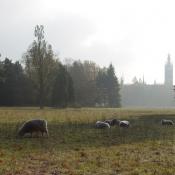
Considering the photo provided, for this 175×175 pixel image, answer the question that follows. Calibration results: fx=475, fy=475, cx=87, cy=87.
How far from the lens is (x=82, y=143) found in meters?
22.8

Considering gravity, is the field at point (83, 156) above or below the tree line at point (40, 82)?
below

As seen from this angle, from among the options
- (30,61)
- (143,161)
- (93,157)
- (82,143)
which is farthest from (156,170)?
(30,61)

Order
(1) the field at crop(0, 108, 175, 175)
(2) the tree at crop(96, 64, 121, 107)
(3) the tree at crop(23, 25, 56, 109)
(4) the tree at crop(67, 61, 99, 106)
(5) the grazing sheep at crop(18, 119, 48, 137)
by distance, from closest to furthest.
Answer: (1) the field at crop(0, 108, 175, 175) → (5) the grazing sheep at crop(18, 119, 48, 137) → (3) the tree at crop(23, 25, 56, 109) → (4) the tree at crop(67, 61, 99, 106) → (2) the tree at crop(96, 64, 121, 107)

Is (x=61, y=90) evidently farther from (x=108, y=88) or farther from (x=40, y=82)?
(x=108, y=88)

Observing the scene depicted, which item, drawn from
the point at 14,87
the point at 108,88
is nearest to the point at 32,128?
the point at 14,87

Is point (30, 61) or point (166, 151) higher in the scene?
Result: point (30, 61)

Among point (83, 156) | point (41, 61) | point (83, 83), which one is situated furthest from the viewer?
point (83, 83)

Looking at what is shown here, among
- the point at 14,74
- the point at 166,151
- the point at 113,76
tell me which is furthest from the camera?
the point at 113,76

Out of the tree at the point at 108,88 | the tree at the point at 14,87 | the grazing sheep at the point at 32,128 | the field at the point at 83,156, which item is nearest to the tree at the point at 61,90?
the tree at the point at 14,87

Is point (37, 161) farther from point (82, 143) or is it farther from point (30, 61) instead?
point (30, 61)

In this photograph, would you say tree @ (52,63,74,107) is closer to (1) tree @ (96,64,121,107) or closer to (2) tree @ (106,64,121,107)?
(1) tree @ (96,64,121,107)

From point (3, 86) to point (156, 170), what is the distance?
9159cm

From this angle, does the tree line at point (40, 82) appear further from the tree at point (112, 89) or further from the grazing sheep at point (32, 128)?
the grazing sheep at point (32, 128)

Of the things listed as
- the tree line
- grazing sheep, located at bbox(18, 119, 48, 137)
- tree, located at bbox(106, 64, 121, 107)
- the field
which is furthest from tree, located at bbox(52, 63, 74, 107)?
the field
